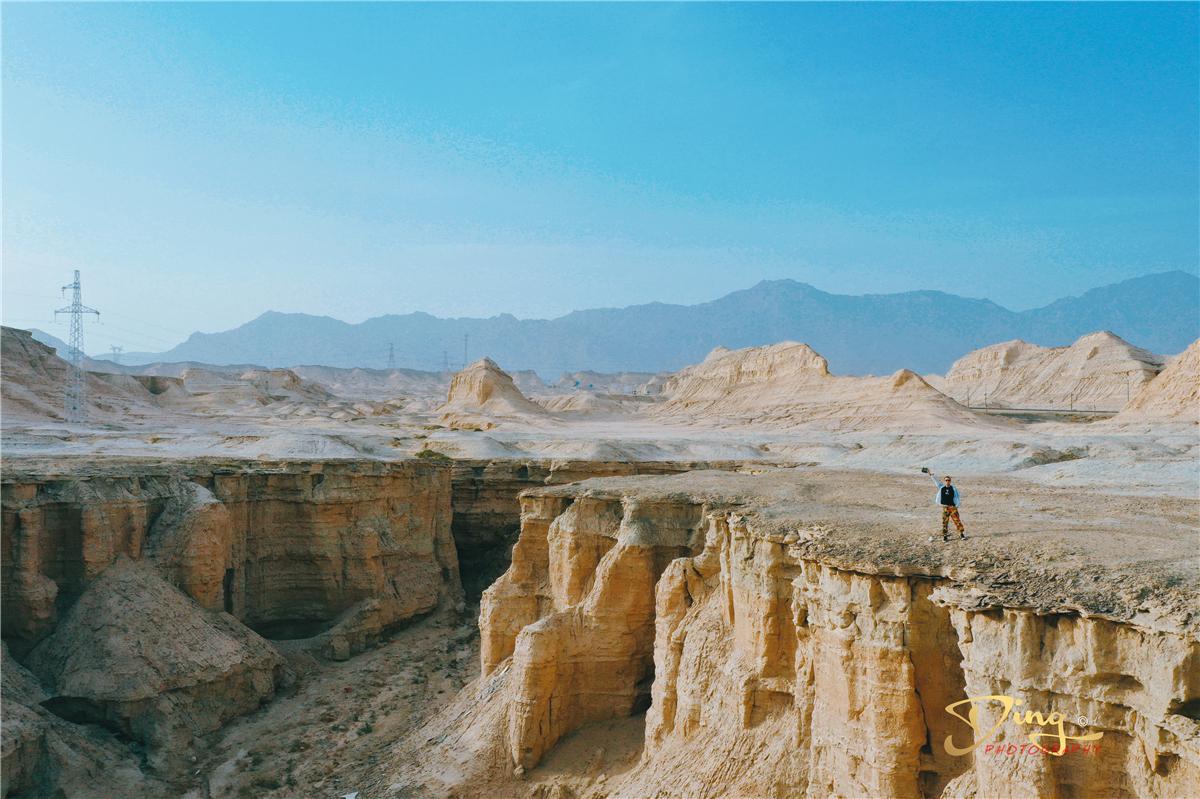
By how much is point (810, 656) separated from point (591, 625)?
23.6ft

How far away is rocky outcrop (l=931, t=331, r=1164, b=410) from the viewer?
91.1 m

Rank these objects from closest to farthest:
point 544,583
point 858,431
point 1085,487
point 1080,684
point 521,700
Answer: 1. point 1080,684
2. point 521,700
3. point 544,583
4. point 1085,487
5. point 858,431

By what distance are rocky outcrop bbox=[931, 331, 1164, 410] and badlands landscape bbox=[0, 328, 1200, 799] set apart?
52.9 metres

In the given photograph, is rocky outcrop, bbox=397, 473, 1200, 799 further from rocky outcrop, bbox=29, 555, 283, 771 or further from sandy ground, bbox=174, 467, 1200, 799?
rocky outcrop, bbox=29, 555, 283, 771

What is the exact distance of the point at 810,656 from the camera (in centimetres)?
1284

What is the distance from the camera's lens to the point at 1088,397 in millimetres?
92688

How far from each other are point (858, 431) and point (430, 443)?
97.0 feet

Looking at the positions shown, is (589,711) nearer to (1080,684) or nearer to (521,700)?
(521,700)

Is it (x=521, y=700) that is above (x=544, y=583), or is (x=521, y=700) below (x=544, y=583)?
below

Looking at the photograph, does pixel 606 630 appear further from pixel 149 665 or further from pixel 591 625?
pixel 149 665

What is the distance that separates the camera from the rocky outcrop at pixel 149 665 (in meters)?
20.5

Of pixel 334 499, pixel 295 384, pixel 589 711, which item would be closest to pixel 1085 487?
pixel 589 711

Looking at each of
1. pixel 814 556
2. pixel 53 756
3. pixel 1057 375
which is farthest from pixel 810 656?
pixel 1057 375

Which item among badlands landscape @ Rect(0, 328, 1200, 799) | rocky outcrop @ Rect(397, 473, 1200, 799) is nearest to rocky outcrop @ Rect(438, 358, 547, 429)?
badlands landscape @ Rect(0, 328, 1200, 799)
